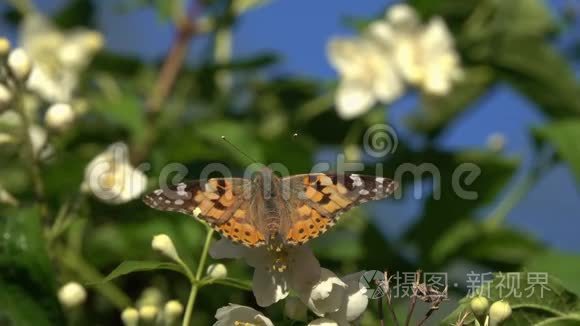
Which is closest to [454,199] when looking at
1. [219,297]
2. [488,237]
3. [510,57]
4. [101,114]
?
[488,237]

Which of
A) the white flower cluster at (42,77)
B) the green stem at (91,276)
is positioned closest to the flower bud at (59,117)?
the white flower cluster at (42,77)

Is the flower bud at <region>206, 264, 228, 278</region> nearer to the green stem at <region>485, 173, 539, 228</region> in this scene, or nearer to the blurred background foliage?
the blurred background foliage

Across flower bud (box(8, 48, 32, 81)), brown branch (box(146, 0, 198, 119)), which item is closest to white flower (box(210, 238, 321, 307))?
flower bud (box(8, 48, 32, 81))

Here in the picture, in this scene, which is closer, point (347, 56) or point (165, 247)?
point (165, 247)

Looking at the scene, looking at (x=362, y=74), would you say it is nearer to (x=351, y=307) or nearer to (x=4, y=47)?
(x=4, y=47)

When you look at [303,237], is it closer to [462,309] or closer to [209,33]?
[462,309]

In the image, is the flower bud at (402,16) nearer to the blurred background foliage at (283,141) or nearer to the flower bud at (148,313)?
the blurred background foliage at (283,141)

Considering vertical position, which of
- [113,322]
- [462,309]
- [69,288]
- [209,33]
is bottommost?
[113,322]

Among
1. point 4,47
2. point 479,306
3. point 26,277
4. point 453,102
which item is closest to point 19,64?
point 4,47
